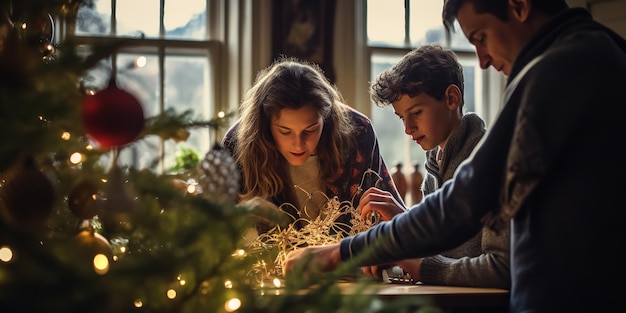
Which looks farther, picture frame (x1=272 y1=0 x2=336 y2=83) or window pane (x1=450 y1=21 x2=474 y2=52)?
window pane (x1=450 y1=21 x2=474 y2=52)

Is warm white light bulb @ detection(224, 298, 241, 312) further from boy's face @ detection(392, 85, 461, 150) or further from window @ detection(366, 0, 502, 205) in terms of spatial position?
window @ detection(366, 0, 502, 205)

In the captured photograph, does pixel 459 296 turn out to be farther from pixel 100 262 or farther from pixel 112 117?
pixel 112 117

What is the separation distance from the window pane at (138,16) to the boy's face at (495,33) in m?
2.67

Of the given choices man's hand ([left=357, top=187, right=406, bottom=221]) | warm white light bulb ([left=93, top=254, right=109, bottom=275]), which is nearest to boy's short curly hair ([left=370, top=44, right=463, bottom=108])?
man's hand ([left=357, top=187, right=406, bottom=221])

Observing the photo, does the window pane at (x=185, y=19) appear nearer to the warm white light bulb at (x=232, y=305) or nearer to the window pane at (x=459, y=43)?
the window pane at (x=459, y=43)

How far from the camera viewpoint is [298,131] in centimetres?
223

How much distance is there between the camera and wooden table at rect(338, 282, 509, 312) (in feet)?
5.22

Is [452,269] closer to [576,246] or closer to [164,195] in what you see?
[576,246]

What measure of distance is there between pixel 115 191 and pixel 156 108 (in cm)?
324

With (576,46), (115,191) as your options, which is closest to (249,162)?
(576,46)

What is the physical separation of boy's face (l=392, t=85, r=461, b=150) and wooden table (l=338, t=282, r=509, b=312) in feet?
1.81

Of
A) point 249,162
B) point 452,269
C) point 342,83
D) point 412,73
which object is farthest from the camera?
point 342,83

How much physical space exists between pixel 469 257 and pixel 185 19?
2.54 metres

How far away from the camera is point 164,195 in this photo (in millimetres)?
766
